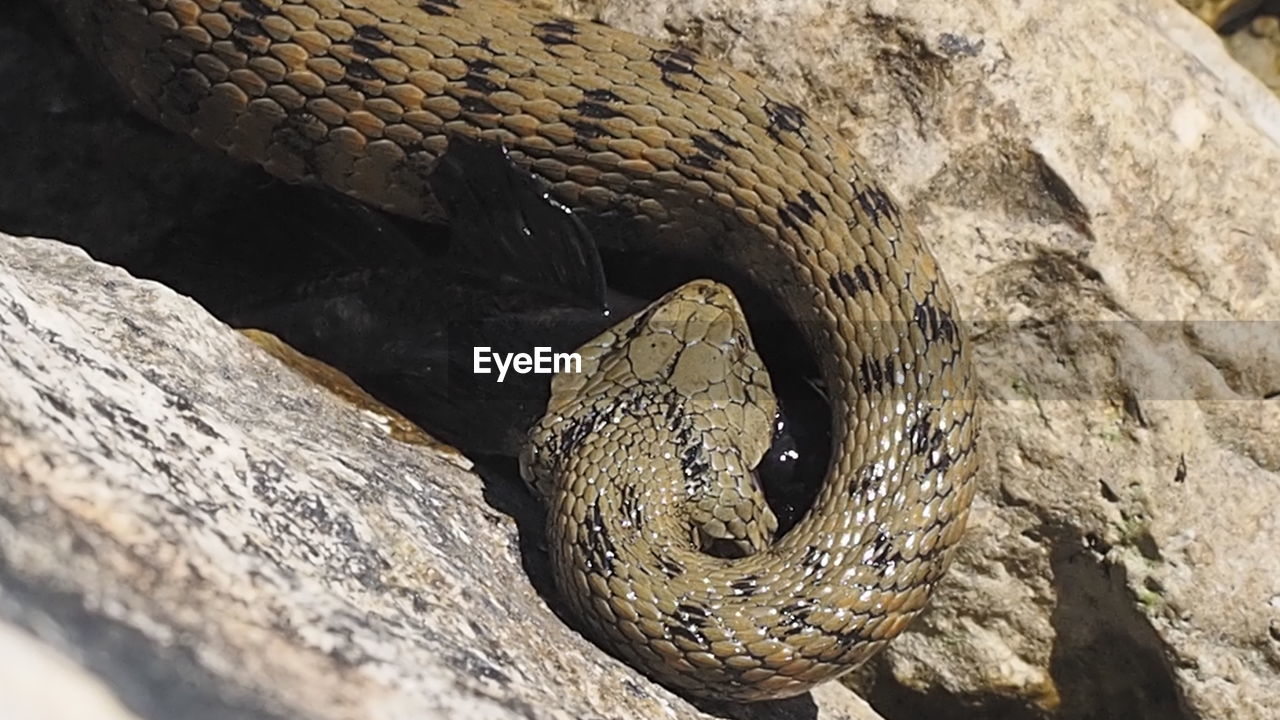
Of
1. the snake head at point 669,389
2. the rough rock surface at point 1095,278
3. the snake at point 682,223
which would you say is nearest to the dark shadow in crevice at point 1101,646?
the rough rock surface at point 1095,278

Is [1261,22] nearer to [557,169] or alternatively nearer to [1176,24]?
[1176,24]

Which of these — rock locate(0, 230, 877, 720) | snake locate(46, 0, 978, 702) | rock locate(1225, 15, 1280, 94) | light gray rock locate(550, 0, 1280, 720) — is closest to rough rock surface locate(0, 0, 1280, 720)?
light gray rock locate(550, 0, 1280, 720)

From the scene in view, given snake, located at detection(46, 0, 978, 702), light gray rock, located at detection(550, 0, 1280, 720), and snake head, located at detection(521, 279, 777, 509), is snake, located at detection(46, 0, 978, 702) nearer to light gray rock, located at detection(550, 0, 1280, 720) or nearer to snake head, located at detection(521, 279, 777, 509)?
snake head, located at detection(521, 279, 777, 509)

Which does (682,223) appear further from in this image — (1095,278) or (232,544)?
(232,544)

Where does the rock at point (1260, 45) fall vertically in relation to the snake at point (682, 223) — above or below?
above

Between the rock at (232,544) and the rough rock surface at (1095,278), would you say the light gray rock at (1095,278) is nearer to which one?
the rough rock surface at (1095,278)

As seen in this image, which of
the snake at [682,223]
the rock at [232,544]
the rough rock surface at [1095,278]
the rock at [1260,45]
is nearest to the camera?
the rock at [232,544]
